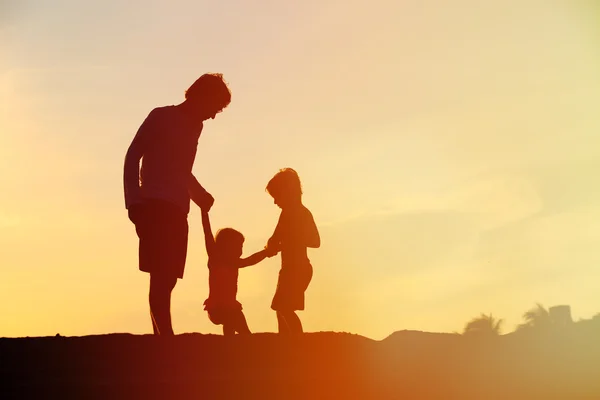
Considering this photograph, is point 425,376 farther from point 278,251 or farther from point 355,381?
point 278,251

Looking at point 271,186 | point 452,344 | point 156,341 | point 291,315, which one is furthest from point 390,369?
point 271,186

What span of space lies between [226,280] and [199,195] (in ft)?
7.45

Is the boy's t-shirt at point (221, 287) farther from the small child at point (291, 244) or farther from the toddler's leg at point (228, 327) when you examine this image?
the small child at point (291, 244)

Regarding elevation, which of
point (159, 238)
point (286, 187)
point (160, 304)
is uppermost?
point (286, 187)

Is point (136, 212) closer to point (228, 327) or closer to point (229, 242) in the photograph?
point (229, 242)

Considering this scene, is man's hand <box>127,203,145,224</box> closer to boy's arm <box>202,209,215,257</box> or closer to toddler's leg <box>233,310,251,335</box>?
boy's arm <box>202,209,215,257</box>

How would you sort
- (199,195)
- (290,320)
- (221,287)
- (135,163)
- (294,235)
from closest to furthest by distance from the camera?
→ (135,163), (199,195), (290,320), (294,235), (221,287)

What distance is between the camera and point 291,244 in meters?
11.2

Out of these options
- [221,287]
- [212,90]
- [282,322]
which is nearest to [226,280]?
[221,287]

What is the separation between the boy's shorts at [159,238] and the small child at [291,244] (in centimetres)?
241

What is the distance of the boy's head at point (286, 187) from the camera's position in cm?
1136

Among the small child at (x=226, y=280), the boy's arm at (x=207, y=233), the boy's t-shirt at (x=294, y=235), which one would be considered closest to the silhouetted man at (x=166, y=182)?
the boy's arm at (x=207, y=233)

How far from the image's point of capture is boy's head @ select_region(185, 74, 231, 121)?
9.28 metres

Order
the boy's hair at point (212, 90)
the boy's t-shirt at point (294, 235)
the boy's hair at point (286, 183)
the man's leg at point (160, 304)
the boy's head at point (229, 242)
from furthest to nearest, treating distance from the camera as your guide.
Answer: the boy's head at point (229, 242) → the boy's hair at point (286, 183) → the boy's t-shirt at point (294, 235) → the boy's hair at point (212, 90) → the man's leg at point (160, 304)
